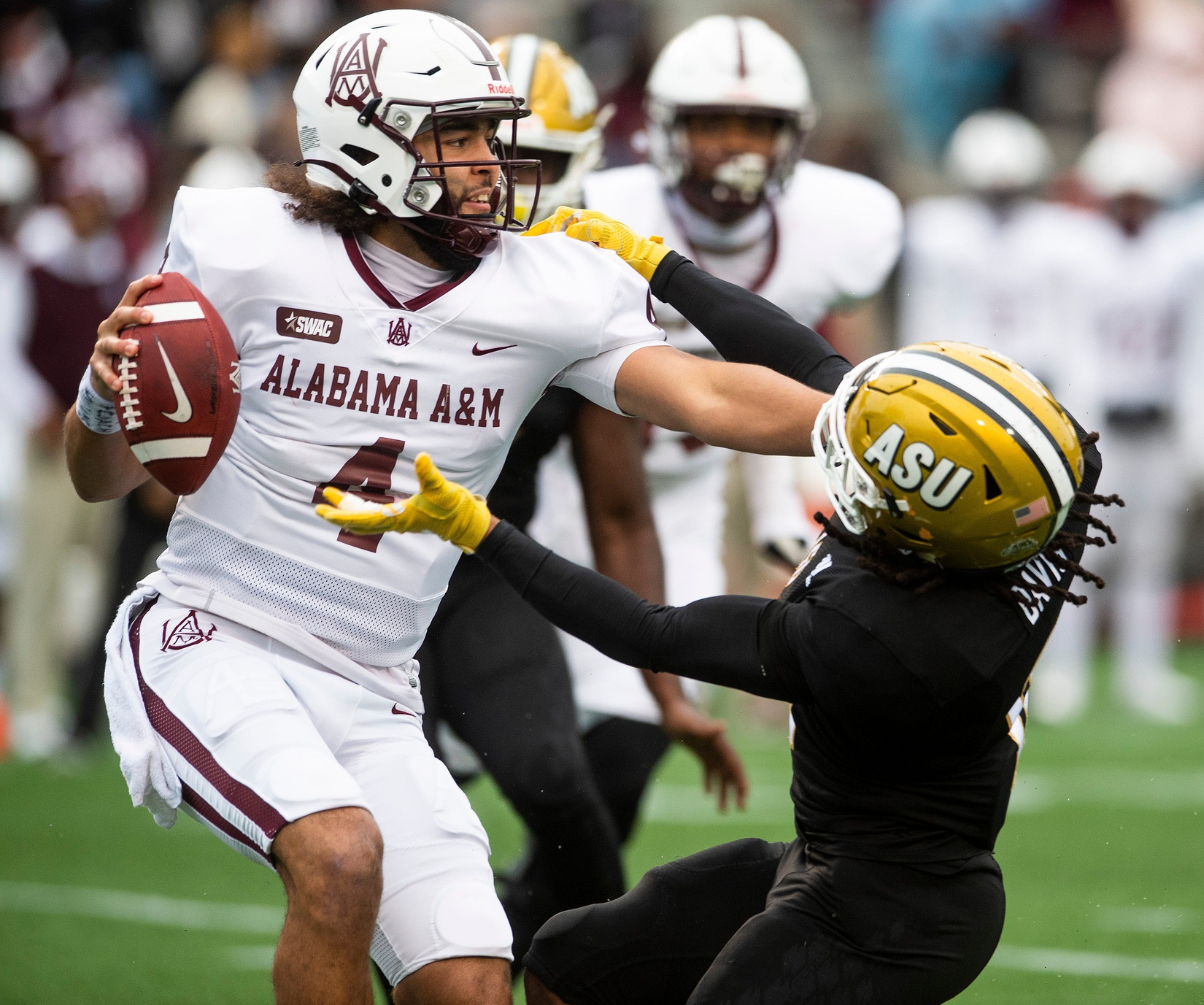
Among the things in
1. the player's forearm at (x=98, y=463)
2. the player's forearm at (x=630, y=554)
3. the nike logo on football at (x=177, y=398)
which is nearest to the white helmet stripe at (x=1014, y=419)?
the nike logo on football at (x=177, y=398)

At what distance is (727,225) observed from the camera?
5.13m

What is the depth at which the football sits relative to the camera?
3182 mm

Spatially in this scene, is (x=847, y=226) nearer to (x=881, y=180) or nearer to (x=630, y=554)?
(x=630, y=554)

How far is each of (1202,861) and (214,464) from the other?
4.24 meters

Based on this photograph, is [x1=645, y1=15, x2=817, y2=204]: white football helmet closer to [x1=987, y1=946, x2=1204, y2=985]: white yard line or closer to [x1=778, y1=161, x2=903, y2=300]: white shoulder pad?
[x1=778, y1=161, x2=903, y2=300]: white shoulder pad

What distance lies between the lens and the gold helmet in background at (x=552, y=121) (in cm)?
478

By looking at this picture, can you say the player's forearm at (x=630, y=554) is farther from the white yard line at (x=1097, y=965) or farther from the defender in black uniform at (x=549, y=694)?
the white yard line at (x=1097, y=965)

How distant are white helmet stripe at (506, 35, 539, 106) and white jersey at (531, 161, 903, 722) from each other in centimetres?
39

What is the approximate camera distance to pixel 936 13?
11617 mm

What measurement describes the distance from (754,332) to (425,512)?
0.82 meters

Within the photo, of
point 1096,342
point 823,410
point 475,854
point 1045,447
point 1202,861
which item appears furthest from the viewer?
point 1096,342

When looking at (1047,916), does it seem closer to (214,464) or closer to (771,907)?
(771,907)

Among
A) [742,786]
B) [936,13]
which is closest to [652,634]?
[742,786]

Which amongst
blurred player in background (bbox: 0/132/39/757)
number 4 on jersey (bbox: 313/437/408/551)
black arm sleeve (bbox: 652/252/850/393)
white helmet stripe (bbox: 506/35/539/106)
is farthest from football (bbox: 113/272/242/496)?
blurred player in background (bbox: 0/132/39/757)
